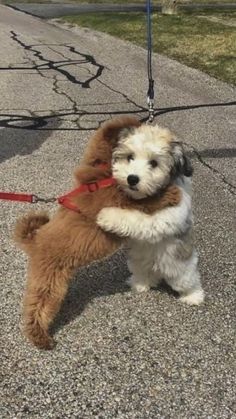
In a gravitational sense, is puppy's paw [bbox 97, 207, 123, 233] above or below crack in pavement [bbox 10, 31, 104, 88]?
above

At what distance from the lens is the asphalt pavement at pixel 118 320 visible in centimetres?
299

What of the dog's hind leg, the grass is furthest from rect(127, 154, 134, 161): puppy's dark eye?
the grass

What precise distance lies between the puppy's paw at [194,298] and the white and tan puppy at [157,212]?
214 millimetres

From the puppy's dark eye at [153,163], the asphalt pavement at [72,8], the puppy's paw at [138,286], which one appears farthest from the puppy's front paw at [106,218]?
the asphalt pavement at [72,8]

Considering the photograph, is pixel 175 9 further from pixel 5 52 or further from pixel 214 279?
pixel 214 279

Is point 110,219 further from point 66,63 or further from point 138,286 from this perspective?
point 66,63

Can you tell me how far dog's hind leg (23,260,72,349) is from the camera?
3201 mm

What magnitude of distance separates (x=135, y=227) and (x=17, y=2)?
28663 millimetres

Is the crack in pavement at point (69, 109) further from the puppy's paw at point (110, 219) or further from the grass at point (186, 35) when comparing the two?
the puppy's paw at point (110, 219)

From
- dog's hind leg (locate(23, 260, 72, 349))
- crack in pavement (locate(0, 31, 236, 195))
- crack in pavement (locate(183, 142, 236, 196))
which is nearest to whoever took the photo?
dog's hind leg (locate(23, 260, 72, 349))

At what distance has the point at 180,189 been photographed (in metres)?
3.15

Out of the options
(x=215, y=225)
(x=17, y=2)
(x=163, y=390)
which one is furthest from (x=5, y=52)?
(x=17, y=2)

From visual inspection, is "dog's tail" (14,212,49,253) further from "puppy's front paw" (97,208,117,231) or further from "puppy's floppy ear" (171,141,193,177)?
"puppy's floppy ear" (171,141,193,177)

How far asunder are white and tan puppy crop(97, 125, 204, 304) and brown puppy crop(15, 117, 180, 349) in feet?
0.18
